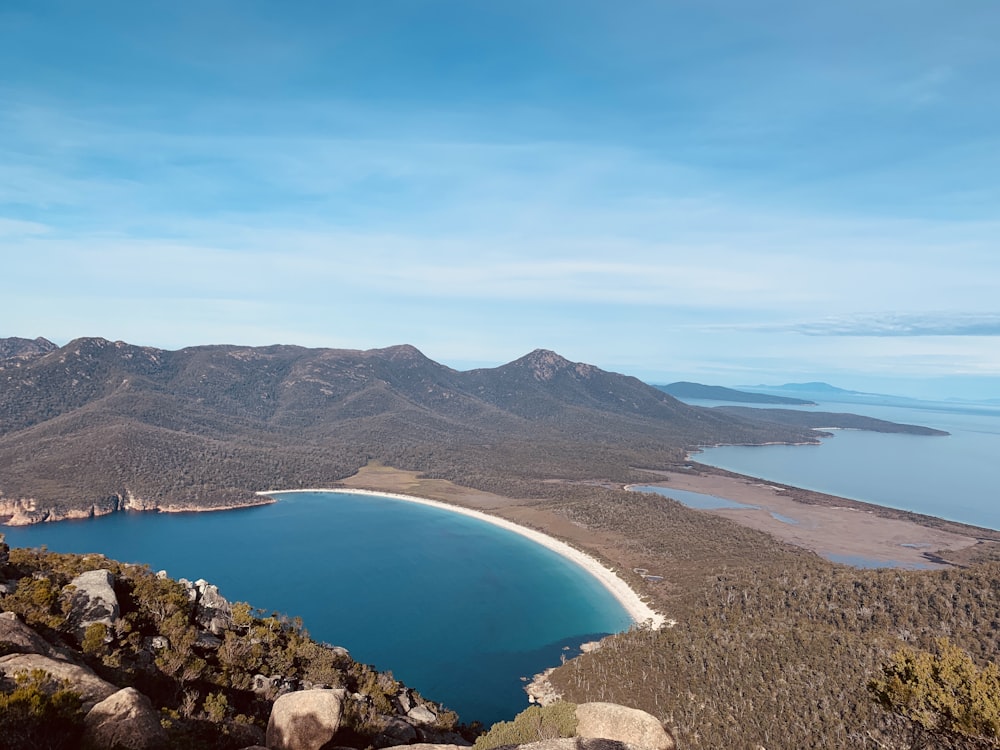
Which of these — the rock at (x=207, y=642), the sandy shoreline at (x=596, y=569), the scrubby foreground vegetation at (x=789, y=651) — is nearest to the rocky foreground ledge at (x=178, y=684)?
the rock at (x=207, y=642)

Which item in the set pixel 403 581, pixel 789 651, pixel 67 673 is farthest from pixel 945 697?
pixel 403 581

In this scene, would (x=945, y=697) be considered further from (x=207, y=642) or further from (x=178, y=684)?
(x=207, y=642)

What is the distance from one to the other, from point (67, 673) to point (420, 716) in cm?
2714

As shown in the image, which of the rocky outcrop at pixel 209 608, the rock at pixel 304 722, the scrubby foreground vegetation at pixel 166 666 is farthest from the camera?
the rocky outcrop at pixel 209 608

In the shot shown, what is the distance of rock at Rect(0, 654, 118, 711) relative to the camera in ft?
54.4

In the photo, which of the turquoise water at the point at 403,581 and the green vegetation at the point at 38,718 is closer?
the green vegetation at the point at 38,718

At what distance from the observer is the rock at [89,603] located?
27.0m

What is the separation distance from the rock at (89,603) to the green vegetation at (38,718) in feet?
44.0

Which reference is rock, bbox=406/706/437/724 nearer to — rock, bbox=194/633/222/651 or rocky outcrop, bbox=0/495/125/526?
rock, bbox=194/633/222/651

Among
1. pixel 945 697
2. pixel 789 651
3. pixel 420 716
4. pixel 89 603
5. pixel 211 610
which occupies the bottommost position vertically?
pixel 789 651

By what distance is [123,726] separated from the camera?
605 inches

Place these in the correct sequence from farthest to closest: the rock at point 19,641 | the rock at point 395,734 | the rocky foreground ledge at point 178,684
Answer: the rock at point 395,734
the rock at point 19,641
the rocky foreground ledge at point 178,684

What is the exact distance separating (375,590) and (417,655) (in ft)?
118

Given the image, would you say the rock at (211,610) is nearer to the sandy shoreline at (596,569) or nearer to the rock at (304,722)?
the rock at (304,722)
